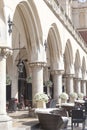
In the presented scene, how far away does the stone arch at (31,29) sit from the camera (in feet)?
59.0

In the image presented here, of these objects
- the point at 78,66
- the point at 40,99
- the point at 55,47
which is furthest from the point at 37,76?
the point at 78,66

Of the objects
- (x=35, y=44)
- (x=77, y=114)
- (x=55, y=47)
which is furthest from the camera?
(x=55, y=47)

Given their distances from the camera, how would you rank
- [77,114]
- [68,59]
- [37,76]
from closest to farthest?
1. [77,114]
2. [37,76]
3. [68,59]

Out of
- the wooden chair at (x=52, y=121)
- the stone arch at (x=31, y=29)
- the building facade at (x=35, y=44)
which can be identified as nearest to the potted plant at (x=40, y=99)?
the building facade at (x=35, y=44)

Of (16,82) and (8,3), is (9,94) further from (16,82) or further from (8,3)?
(8,3)

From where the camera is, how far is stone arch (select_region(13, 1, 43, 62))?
18.0m

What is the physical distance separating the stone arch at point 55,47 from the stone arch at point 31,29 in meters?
4.35

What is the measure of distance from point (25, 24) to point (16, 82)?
11.5m

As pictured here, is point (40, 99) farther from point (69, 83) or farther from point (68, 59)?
point (68, 59)

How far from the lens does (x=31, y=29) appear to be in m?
18.6

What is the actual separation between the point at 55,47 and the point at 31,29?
5.89 metres

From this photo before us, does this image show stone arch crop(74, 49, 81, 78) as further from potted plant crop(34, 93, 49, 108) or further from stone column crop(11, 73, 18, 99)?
potted plant crop(34, 93, 49, 108)

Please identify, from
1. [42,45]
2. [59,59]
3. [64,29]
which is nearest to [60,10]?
[64,29]

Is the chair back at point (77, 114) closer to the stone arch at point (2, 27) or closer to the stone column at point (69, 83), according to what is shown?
the stone arch at point (2, 27)
